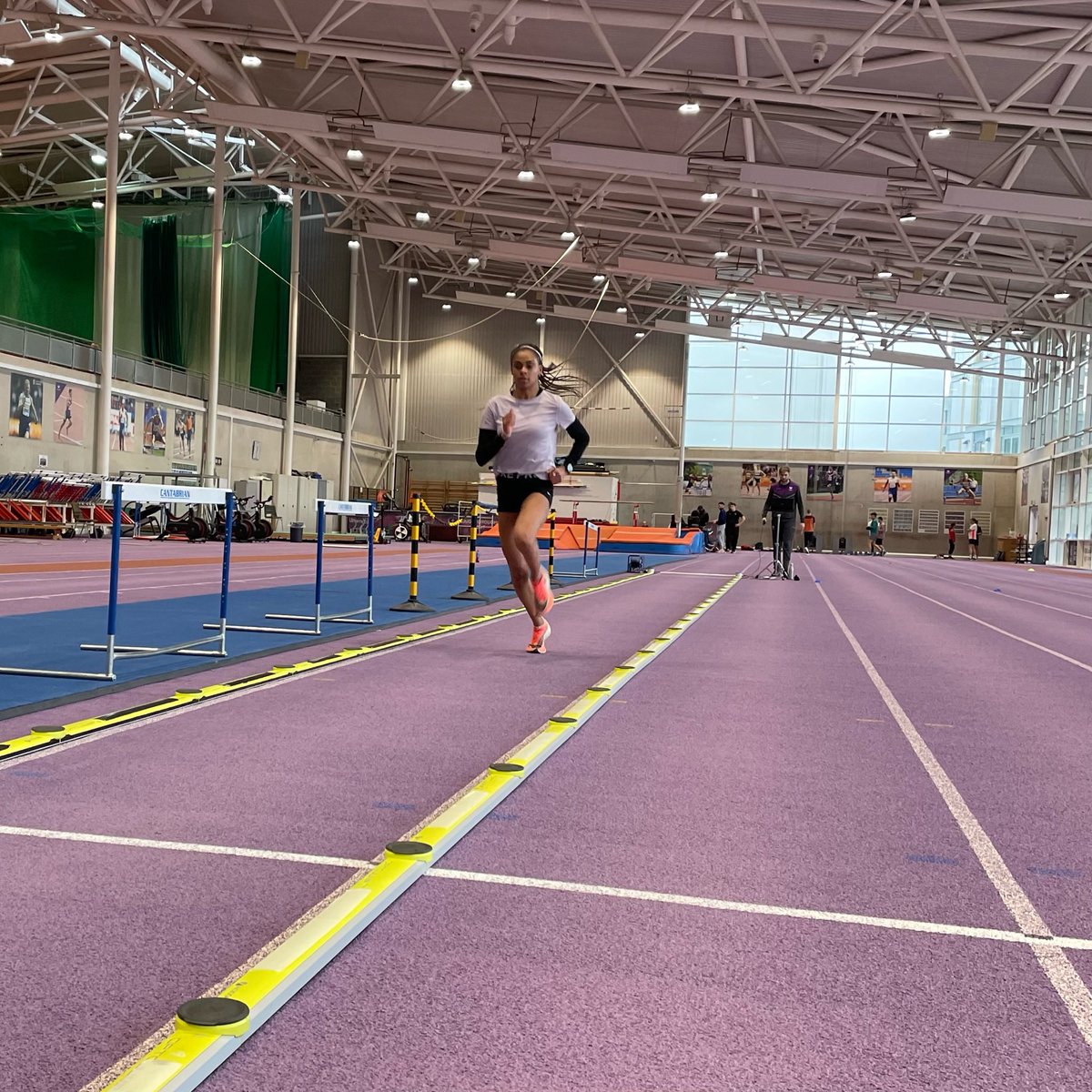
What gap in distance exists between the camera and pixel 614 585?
49.0 feet

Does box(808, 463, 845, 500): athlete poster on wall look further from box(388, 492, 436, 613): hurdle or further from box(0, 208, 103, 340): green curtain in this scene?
box(388, 492, 436, 613): hurdle

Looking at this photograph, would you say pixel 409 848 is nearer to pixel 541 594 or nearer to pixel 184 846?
pixel 184 846

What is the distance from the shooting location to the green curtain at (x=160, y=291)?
34875mm

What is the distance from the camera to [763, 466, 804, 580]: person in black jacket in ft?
54.1

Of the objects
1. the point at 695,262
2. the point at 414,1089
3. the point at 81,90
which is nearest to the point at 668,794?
the point at 414,1089

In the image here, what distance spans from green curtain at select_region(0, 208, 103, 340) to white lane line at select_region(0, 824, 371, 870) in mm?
33880

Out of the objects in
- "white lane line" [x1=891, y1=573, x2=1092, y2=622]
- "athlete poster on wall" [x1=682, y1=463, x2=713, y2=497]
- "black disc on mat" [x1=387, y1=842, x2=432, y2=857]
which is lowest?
"white lane line" [x1=891, y1=573, x2=1092, y2=622]

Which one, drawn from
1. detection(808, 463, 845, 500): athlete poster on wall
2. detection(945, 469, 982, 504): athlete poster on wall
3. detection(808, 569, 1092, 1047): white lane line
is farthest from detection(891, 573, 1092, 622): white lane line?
detection(945, 469, 982, 504): athlete poster on wall

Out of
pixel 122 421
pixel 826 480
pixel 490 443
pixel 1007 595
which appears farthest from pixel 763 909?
pixel 826 480

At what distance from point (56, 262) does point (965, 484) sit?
38831mm

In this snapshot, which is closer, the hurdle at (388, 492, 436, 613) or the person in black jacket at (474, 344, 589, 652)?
the person in black jacket at (474, 344, 589, 652)

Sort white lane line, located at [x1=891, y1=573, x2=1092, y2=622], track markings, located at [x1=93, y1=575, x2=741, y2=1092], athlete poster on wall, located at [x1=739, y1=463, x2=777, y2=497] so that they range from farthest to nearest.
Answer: athlete poster on wall, located at [x1=739, y1=463, x2=777, y2=497]
white lane line, located at [x1=891, y1=573, x2=1092, y2=622]
track markings, located at [x1=93, y1=575, x2=741, y2=1092]

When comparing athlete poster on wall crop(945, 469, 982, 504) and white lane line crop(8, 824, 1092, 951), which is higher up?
athlete poster on wall crop(945, 469, 982, 504)

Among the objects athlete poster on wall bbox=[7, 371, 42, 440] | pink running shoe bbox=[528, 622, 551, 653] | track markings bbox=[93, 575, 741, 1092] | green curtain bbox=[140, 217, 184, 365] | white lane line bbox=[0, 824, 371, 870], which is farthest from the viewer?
green curtain bbox=[140, 217, 184, 365]
